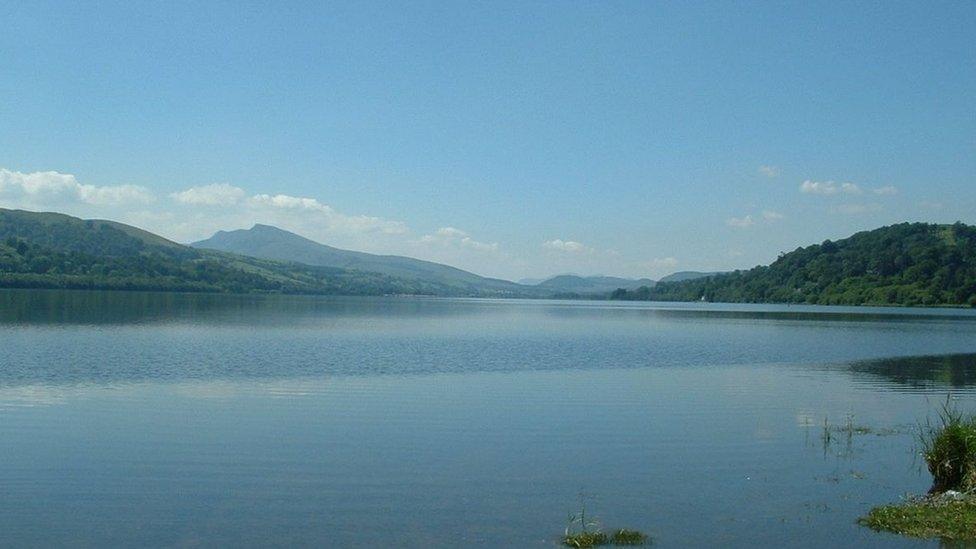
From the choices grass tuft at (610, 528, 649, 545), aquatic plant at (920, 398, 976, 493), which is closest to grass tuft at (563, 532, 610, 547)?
grass tuft at (610, 528, 649, 545)

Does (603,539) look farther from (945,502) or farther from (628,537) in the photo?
(945,502)

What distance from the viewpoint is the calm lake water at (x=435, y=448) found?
47.9ft

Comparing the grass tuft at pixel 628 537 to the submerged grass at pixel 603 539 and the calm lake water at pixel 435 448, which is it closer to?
the submerged grass at pixel 603 539

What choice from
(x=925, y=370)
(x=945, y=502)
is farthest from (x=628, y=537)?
(x=925, y=370)

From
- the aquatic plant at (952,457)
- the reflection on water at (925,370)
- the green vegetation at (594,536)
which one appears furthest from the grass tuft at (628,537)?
the reflection on water at (925,370)

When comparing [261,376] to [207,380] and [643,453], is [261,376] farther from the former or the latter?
[643,453]

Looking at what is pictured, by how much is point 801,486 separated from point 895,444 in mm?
6909

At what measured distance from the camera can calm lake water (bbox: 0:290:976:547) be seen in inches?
575

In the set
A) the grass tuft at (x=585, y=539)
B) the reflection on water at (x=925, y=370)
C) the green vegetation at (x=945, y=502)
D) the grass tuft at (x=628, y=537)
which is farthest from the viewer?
the reflection on water at (x=925, y=370)

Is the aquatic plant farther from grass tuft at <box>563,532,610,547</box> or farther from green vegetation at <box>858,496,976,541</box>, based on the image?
grass tuft at <box>563,532,610,547</box>

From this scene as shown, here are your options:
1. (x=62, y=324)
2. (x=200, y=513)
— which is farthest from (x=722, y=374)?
(x=62, y=324)

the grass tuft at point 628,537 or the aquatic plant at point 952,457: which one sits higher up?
the aquatic plant at point 952,457

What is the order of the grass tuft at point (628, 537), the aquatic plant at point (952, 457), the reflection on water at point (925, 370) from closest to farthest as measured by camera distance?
the grass tuft at point (628, 537), the aquatic plant at point (952, 457), the reflection on water at point (925, 370)

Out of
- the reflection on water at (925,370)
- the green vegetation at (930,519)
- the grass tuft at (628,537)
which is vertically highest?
the reflection on water at (925,370)
